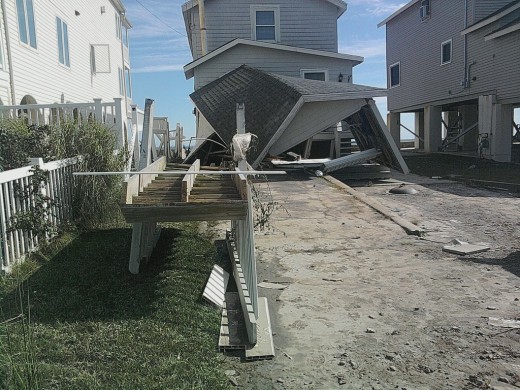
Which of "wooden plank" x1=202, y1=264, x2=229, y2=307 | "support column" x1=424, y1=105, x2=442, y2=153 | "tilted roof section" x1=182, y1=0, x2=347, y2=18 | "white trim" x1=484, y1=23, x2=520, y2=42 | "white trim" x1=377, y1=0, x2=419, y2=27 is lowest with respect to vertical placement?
"wooden plank" x1=202, y1=264, x2=229, y2=307

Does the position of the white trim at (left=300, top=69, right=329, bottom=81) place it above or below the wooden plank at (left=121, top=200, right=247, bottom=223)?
above

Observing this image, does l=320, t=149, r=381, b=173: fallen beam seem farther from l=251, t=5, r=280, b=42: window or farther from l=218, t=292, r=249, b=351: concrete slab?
l=218, t=292, r=249, b=351: concrete slab

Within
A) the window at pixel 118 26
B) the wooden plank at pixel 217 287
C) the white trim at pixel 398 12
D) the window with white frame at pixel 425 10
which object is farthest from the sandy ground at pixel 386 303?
the window at pixel 118 26

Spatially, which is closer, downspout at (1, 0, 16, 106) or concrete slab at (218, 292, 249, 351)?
concrete slab at (218, 292, 249, 351)

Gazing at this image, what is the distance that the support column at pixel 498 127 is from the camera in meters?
19.1

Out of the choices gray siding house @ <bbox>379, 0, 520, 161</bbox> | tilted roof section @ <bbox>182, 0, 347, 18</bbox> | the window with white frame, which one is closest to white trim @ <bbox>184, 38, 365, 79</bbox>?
tilted roof section @ <bbox>182, 0, 347, 18</bbox>

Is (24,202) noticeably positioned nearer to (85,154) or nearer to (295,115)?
(85,154)

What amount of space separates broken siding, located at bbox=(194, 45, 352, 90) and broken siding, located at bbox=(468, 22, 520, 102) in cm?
620

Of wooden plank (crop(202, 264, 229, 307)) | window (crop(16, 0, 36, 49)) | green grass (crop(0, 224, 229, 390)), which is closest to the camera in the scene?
green grass (crop(0, 224, 229, 390))

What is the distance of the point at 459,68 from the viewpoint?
2209 centimetres

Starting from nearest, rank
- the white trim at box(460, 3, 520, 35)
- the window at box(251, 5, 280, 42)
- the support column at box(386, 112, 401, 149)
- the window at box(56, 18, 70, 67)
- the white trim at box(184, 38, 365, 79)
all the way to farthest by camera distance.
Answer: the window at box(56, 18, 70, 67), the white trim at box(460, 3, 520, 35), the white trim at box(184, 38, 365, 79), the window at box(251, 5, 280, 42), the support column at box(386, 112, 401, 149)

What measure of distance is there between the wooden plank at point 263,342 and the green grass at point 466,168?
11289 mm

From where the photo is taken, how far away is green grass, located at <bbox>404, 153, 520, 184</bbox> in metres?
14.9

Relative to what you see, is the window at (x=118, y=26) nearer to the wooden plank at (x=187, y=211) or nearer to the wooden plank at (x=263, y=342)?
the wooden plank at (x=187, y=211)
